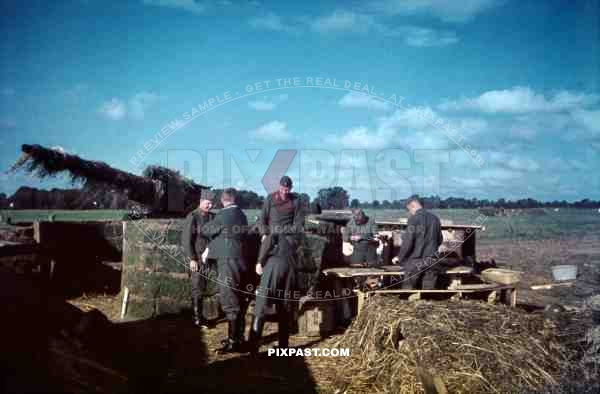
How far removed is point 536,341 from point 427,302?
1.52 m

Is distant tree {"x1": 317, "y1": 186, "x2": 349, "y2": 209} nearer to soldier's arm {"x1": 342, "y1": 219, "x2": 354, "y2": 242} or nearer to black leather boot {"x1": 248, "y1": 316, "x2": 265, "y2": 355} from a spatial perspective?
soldier's arm {"x1": 342, "y1": 219, "x2": 354, "y2": 242}

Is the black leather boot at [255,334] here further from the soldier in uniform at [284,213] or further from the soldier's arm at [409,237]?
the soldier's arm at [409,237]

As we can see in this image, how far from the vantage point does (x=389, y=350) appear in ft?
18.1

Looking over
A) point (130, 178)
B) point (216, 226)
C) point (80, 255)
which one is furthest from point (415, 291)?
point (80, 255)

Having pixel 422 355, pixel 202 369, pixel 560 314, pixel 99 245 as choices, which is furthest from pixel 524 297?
pixel 99 245

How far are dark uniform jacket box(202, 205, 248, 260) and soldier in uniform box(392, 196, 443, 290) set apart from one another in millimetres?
3037

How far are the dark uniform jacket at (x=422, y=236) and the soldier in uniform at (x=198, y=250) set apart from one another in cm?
342

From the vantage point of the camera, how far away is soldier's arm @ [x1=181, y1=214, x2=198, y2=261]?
300 inches

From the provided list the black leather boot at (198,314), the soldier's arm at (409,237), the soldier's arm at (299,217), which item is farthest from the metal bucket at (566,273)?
the black leather boot at (198,314)

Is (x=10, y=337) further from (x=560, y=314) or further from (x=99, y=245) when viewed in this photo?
(x=99, y=245)

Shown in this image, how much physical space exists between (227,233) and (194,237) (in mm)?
1436

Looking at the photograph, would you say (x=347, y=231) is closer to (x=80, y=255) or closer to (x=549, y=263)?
(x=80, y=255)

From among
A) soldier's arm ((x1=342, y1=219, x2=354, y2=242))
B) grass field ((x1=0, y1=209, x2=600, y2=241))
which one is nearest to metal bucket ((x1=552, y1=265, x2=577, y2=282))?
grass field ((x1=0, y1=209, x2=600, y2=241))

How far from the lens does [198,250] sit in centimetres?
780
